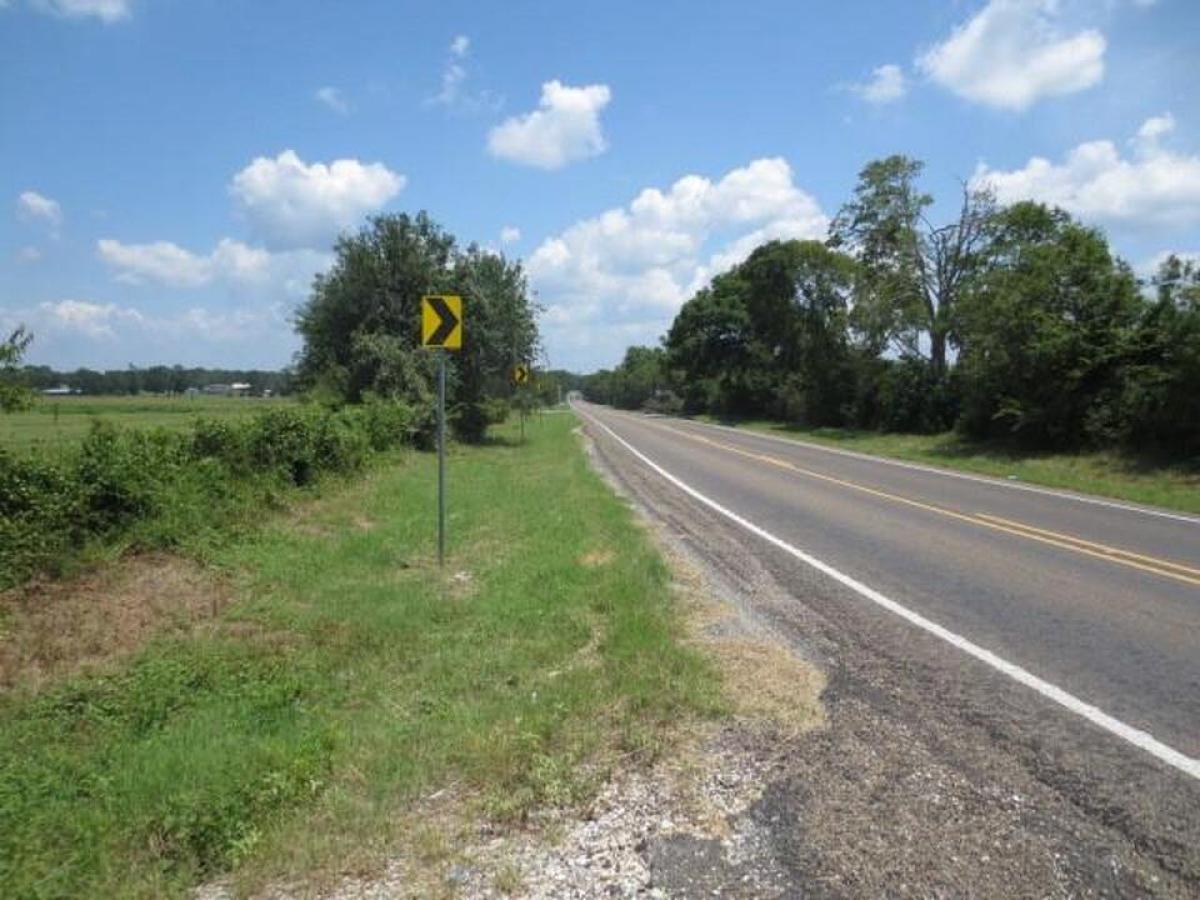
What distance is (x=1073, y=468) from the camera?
22.8 meters

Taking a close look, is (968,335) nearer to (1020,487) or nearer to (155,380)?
(1020,487)

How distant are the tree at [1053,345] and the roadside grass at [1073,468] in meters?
0.95

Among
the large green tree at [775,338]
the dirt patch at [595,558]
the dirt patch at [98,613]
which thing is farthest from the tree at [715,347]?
the dirt patch at [98,613]

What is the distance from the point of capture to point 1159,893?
3.39 meters

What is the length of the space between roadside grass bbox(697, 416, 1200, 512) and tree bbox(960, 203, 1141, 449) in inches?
37.4

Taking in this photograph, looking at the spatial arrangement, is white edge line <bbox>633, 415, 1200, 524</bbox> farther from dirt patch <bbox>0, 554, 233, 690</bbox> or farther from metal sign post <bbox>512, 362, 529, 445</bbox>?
dirt patch <bbox>0, 554, 233, 690</bbox>

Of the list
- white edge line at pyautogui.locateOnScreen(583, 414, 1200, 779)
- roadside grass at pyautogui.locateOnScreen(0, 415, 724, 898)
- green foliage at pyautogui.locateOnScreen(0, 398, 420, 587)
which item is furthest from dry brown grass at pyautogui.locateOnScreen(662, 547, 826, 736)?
green foliage at pyautogui.locateOnScreen(0, 398, 420, 587)

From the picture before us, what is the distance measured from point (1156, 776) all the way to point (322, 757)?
4181 mm

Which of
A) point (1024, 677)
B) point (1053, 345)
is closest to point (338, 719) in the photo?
point (1024, 677)

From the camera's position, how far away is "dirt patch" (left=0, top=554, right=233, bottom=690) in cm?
711

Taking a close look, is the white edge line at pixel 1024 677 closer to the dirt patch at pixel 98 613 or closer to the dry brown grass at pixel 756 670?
the dry brown grass at pixel 756 670

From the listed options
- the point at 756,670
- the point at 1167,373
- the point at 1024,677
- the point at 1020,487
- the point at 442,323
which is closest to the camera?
the point at 1024,677

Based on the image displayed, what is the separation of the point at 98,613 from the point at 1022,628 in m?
7.88

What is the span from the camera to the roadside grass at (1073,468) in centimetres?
1780
